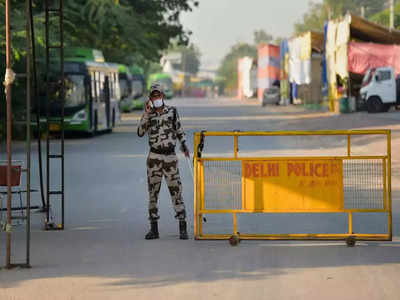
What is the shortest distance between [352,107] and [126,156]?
3052cm

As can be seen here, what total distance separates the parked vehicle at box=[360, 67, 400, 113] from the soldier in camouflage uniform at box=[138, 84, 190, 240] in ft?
136

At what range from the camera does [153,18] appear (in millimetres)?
54750

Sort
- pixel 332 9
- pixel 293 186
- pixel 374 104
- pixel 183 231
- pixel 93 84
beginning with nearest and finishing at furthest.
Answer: pixel 293 186
pixel 183 231
pixel 93 84
pixel 374 104
pixel 332 9

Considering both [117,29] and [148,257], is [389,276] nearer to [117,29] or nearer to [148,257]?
[148,257]

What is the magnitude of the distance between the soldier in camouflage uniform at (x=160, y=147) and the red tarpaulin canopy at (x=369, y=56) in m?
43.7

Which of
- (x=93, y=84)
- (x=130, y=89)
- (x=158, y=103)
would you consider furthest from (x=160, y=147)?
(x=130, y=89)

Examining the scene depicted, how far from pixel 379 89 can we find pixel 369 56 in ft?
10.2

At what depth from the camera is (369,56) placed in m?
55.6

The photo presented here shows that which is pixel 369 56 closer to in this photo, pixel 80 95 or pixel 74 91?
pixel 80 95

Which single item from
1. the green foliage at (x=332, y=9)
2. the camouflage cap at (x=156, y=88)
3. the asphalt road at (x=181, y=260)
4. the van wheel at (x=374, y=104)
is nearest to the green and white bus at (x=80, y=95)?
the van wheel at (x=374, y=104)

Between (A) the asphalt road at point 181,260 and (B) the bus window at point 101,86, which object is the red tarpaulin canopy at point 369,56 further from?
(A) the asphalt road at point 181,260

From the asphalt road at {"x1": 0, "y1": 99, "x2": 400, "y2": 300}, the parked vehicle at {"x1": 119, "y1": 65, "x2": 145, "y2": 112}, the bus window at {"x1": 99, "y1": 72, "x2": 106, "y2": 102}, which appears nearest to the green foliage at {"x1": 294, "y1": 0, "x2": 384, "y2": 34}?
the parked vehicle at {"x1": 119, "y1": 65, "x2": 145, "y2": 112}

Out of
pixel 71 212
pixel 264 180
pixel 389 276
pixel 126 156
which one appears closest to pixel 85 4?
pixel 126 156

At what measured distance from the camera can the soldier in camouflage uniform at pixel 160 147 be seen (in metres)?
12.1
